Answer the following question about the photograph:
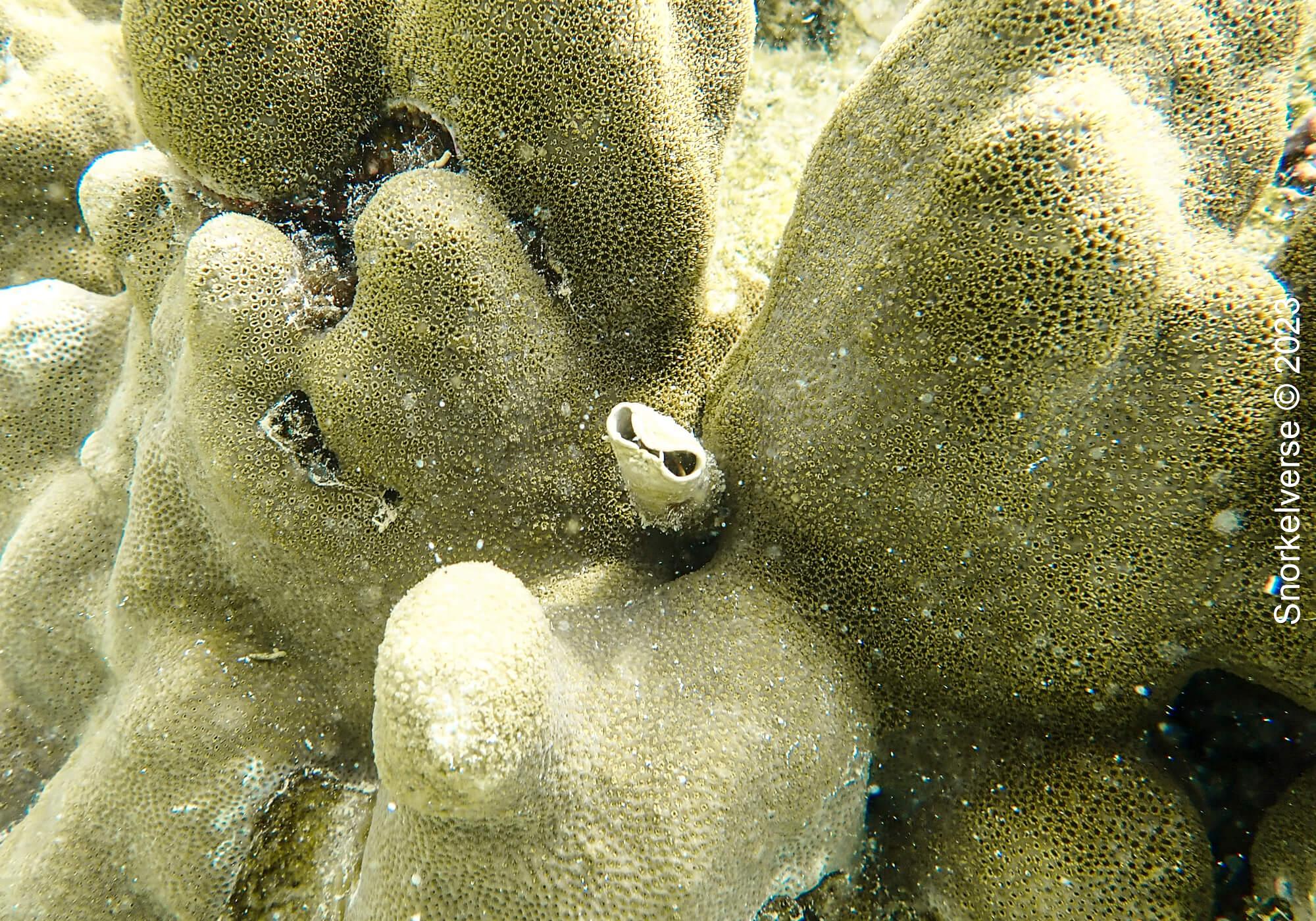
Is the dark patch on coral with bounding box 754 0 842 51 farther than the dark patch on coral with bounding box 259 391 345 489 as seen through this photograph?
Yes

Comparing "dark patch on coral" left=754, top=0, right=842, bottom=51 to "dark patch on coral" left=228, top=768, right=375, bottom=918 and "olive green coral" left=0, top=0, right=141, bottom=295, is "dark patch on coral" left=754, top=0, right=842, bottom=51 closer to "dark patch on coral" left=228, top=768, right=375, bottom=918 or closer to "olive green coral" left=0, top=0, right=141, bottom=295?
"olive green coral" left=0, top=0, right=141, bottom=295

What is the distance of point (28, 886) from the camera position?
Answer: 2.41 metres

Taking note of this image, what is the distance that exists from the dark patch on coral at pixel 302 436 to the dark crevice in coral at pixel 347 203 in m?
0.27

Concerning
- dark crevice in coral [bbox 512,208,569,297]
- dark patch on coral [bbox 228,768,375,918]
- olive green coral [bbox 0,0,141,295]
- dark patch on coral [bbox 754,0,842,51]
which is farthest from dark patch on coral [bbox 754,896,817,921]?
olive green coral [bbox 0,0,141,295]

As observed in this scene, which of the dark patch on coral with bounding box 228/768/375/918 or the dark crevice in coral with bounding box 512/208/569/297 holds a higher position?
the dark crevice in coral with bounding box 512/208/569/297

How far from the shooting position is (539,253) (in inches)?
88.5

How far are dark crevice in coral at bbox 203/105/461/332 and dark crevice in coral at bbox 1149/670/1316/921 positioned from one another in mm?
2592

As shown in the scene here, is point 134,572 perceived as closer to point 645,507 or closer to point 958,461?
point 645,507

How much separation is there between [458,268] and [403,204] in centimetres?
22

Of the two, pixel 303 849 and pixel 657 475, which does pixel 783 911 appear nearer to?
pixel 657 475

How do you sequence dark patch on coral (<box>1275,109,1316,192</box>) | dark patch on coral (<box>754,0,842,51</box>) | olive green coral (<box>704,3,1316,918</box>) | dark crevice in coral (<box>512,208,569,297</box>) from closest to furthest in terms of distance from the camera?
olive green coral (<box>704,3,1316,918</box>) → dark patch on coral (<box>1275,109,1316,192</box>) → dark crevice in coral (<box>512,208,569,297</box>) → dark patch on coral (<box>754,0,842,51</box>)

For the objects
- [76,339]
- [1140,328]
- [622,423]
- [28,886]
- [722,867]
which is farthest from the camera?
[76,339]

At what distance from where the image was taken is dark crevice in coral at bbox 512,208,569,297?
7.25ft

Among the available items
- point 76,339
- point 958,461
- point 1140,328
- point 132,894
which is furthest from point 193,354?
point 1140,328
